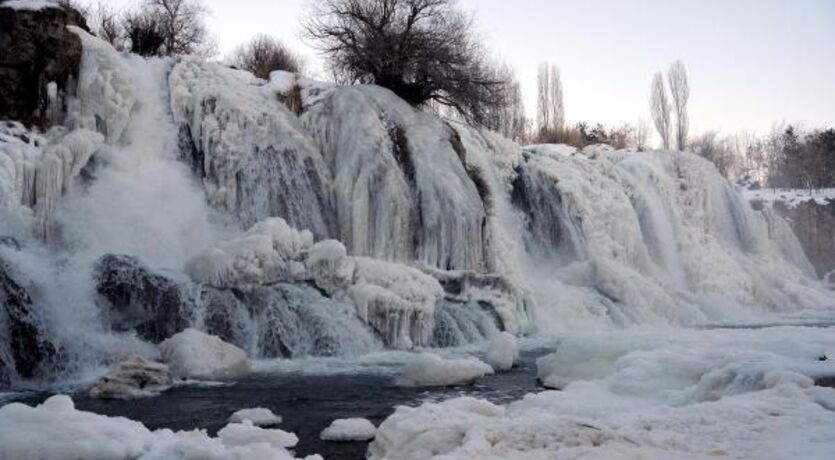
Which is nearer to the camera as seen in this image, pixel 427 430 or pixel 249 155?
pixel 427 430

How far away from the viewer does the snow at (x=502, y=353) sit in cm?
996

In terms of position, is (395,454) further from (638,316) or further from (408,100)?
(408,100)

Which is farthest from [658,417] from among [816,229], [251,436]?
[816,229]

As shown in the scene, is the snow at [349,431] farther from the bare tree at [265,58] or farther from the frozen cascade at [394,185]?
the bare tree at [265,58]

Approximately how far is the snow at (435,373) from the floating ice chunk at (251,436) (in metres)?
2.82

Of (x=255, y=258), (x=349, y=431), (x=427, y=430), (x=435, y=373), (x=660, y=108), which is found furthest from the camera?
(x=660, y=108)

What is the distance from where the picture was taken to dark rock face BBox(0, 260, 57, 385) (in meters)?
8.49

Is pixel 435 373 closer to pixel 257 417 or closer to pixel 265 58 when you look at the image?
pixel 257 417

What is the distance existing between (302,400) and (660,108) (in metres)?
44.0

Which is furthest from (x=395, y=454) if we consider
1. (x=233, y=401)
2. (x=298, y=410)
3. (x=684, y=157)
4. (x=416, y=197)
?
(x=684, y=157)

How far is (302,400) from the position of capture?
300 inches

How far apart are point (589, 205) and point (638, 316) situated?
408cm

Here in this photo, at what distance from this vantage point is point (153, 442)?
15.8 ft

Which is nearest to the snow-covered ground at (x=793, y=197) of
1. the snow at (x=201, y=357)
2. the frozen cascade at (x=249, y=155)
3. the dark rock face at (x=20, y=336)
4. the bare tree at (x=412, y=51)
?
the bare tree at (x=412, y=51)
